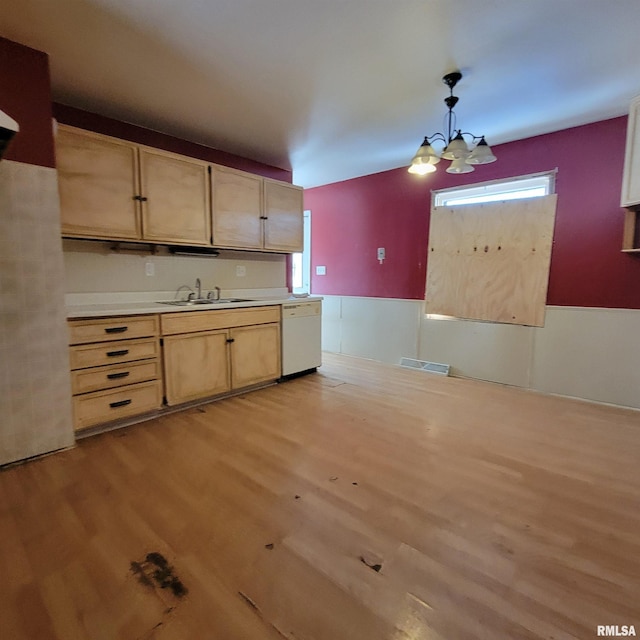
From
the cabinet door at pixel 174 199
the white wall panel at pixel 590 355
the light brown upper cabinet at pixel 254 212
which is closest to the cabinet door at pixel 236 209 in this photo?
the light brown upper cabinet at pixel 254 212

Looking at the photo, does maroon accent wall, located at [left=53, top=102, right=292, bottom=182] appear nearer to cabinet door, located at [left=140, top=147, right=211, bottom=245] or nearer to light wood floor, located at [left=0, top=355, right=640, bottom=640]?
cabinet door, located at [left=140, top=147, right=211, bottom=245]

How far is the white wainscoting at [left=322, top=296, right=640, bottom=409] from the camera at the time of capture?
306 cm

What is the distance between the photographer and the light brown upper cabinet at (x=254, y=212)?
10.8 feet

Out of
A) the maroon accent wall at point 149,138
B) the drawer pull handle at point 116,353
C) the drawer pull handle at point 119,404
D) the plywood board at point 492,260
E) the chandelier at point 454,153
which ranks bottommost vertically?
the drawer pull handle at point 119,404

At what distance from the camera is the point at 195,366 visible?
2969 millimetres

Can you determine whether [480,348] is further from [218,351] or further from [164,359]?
[164,359]

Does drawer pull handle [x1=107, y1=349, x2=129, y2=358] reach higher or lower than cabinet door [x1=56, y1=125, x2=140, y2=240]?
lower

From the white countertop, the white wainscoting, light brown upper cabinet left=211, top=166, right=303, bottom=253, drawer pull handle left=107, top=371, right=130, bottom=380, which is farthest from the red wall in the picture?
drawer pull handle left=107, top=371, right=130, bottom=380

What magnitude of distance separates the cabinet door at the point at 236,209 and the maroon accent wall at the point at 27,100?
4.22ft

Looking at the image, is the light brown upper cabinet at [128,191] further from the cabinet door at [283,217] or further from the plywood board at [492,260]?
the plywood board at [492,260]

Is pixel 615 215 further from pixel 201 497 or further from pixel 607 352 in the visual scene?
pixel 201 497

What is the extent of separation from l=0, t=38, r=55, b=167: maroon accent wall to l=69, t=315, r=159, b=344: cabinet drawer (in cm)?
100

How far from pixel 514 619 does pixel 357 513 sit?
0.69 meters

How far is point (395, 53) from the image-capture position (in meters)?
2.08
